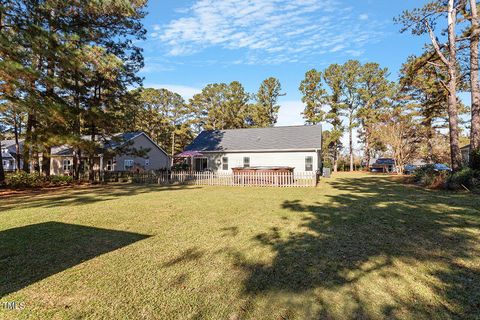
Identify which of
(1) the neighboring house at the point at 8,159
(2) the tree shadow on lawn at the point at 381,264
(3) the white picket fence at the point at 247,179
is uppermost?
(1) the neighboring house at the point at 8,159

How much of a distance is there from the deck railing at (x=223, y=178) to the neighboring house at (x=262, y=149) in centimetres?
476

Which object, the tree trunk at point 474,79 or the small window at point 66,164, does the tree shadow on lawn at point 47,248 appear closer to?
the tree trunk at point 474,79

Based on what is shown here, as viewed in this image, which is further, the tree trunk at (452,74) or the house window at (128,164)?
the house window at (128,164)

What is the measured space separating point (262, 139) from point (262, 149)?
2.23 metres

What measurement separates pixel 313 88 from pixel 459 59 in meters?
24.9

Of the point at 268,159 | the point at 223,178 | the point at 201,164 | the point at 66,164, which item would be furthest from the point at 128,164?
the point at 268,159

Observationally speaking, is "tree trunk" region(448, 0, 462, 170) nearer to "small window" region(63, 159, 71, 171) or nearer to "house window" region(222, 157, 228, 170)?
"house window" region(222, 157, 228, 170)

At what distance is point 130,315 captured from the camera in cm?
278

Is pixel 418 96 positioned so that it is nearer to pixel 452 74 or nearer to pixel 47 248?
pixel 452 74

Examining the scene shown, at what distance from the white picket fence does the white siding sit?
18.6ft

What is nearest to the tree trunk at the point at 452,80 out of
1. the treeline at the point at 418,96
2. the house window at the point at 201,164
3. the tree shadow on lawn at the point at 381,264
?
the treeline at the point at 418,96

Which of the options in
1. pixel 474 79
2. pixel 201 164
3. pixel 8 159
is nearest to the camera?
pixel 474 79

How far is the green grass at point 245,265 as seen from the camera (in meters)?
2.91

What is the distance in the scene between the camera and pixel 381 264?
4.02 meters
